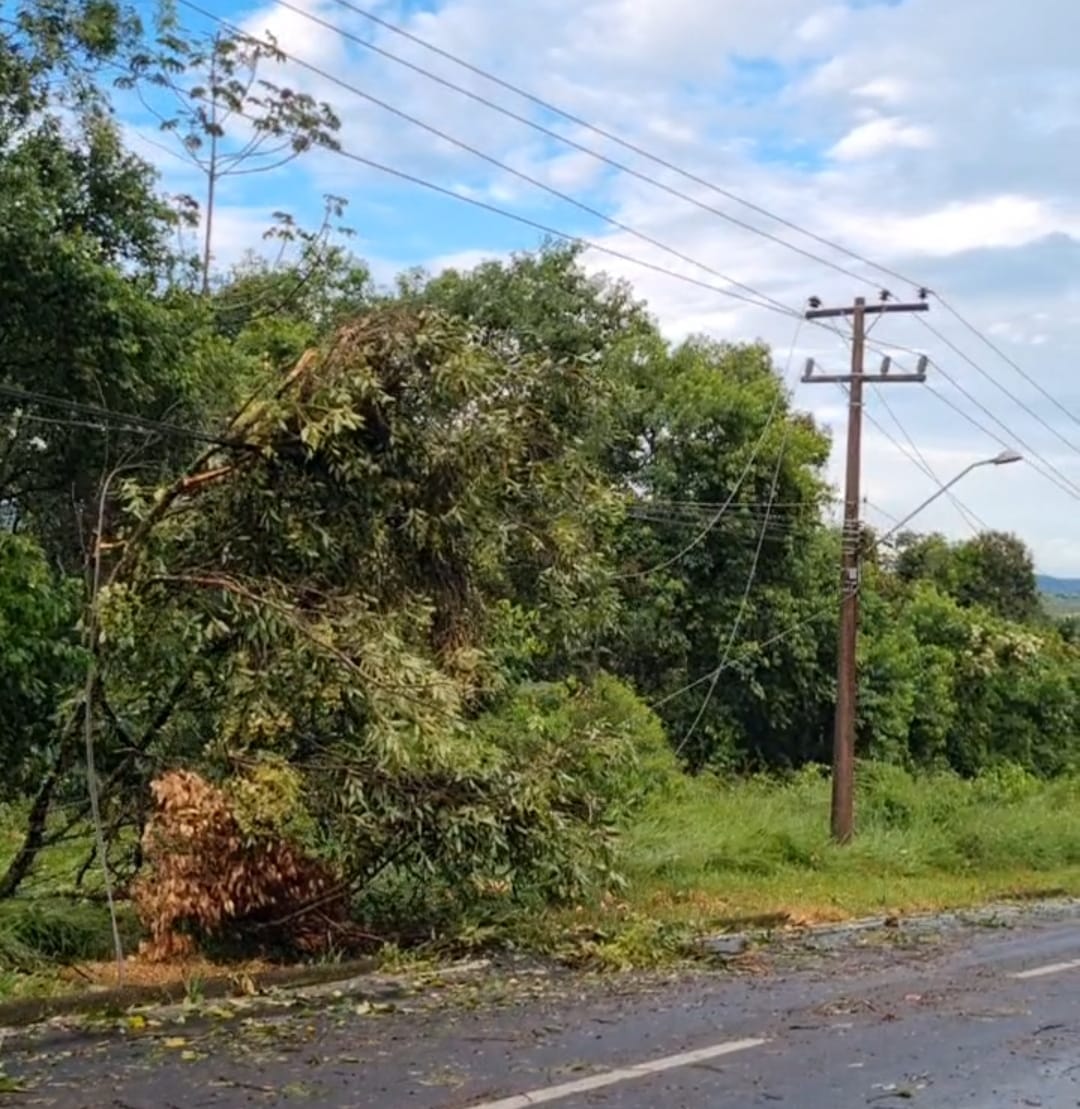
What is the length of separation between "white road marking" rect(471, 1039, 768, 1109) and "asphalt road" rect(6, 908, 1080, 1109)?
0.02 m

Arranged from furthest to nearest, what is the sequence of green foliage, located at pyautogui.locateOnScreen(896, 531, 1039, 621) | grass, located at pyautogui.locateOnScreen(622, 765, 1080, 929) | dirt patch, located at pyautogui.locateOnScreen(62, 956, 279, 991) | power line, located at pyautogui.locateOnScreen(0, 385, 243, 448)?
green foliage, located at pyautogui.locateOnScreen(896, 531, 1039, 621), grass, located at pyautogui.locateOnScreen(622, 765, 1080, 929), dirt patch, located at pyautogui.locateOnScreen(62, 956, 279, 991), power line, located at pyautogui.locateOnScreen(0, 385, 243, 448)

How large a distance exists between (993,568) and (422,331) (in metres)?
37.9

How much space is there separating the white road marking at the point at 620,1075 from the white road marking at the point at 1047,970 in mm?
3844

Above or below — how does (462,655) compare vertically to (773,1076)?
above

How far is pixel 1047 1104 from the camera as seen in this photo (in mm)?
6816

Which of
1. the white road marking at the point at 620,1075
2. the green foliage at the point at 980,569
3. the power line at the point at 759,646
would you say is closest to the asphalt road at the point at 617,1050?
the white road marking at the point at 620,1075

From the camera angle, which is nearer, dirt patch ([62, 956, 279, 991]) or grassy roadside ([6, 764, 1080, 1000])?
dirt patch ([62, 956, 279, 991])

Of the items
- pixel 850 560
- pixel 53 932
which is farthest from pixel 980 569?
pixel 53 932

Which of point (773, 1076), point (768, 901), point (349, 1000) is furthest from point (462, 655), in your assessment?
point (768, 901)

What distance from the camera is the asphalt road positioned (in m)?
6.82

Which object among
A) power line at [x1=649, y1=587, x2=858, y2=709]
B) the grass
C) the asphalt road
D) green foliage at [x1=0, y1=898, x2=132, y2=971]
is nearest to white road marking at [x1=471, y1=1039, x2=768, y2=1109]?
the asphalt road

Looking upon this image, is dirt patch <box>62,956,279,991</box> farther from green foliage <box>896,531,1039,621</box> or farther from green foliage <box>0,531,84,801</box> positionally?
green foliage <box>896,531,1039,621</box>

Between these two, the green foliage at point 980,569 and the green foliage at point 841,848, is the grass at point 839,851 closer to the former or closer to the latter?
the green foliage at point 841,848

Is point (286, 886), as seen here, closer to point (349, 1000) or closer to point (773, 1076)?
point (349, 1000)
